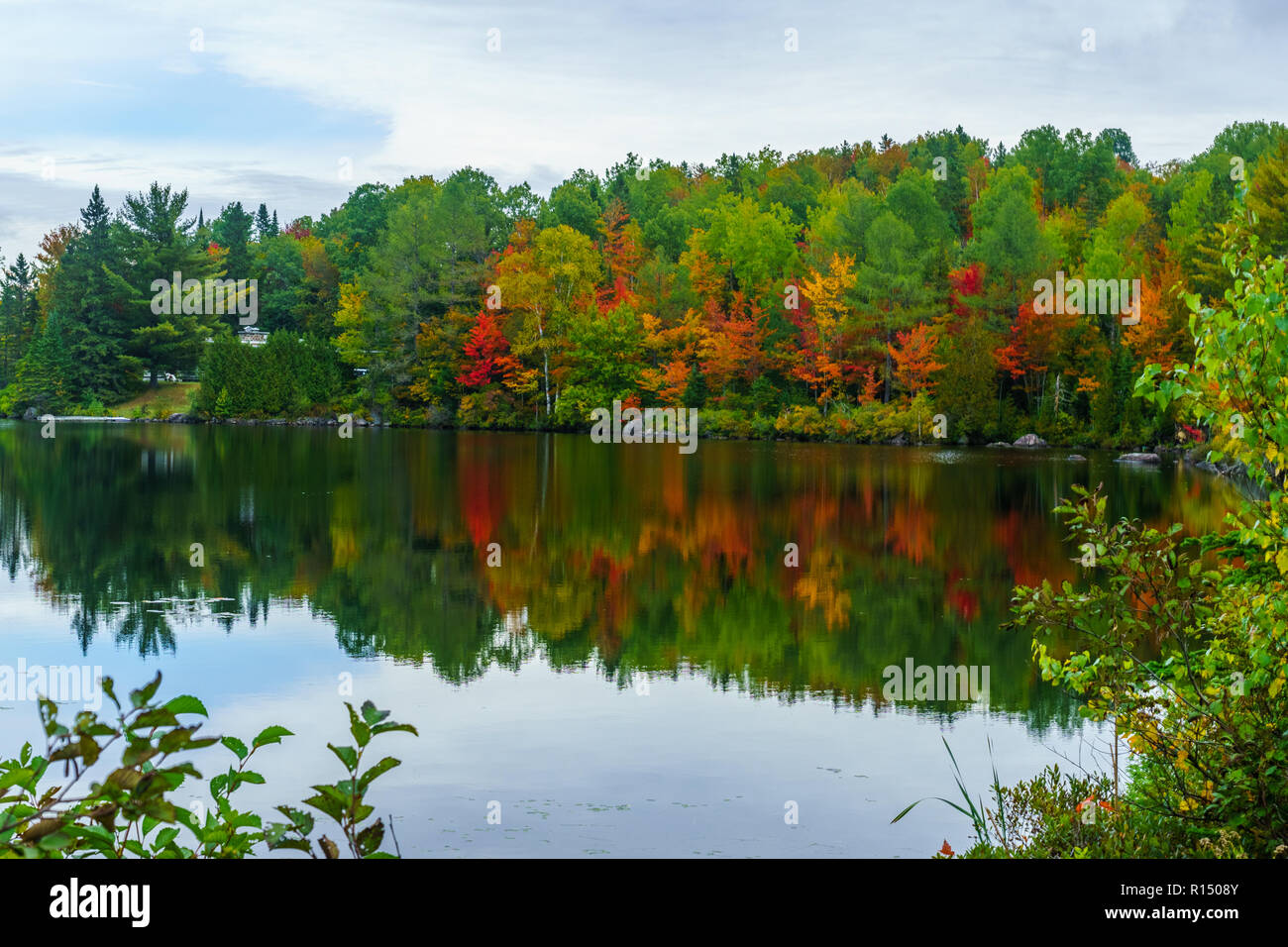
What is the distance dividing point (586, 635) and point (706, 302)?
40.6 metres

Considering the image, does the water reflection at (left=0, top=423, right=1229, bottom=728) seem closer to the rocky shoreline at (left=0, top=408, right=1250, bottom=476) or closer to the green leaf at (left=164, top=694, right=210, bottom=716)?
the rocky shoreline at (left=0, top=408, right=1250, bottom=476)

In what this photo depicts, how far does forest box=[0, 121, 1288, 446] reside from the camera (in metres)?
44.7

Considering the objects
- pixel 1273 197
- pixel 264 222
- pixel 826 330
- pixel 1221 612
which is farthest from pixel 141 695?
pixel 264 222

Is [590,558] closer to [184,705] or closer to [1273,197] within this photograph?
[184,705]

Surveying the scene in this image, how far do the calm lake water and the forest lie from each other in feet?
62.5

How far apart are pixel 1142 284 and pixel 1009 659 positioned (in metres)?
36.7

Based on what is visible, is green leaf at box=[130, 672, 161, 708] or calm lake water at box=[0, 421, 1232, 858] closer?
green leaf at box=[130, 672, 161, 708]

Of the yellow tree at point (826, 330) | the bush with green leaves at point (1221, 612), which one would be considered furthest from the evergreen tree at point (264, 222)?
the bush with green leaves at point (1221, 612)

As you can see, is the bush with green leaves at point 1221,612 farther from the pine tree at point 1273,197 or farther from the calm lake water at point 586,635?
the pine tree at point 1273,197

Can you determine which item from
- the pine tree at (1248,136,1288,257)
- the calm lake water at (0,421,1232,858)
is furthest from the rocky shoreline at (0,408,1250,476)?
the pine tree at (1248,136,1288,257)

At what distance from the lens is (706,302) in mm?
51438

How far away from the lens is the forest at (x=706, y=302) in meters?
Answer: 44.7

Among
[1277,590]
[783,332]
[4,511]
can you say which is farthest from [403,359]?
[1277,590]
